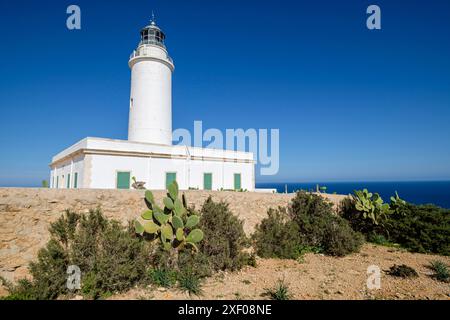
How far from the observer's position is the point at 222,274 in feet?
18.6

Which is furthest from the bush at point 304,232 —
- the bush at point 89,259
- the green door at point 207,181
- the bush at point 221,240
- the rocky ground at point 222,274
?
the green door at point 207,181

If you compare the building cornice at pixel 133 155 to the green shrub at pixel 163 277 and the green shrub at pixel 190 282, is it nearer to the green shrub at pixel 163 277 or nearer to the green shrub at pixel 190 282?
the green shrub at pixel 163 277

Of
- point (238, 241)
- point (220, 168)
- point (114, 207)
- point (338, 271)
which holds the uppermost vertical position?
point (220, 168)

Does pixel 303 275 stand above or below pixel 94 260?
below

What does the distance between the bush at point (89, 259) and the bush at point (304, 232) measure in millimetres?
3935

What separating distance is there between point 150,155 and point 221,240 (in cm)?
884

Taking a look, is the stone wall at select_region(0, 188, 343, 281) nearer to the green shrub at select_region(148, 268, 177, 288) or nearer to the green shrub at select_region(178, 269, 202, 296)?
the green shrub at select_region(148, 268, 177, 288)

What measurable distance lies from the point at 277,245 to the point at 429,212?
6.13 m

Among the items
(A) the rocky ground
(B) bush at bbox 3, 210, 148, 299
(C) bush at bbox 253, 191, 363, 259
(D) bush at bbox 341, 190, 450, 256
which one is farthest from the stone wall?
(D) bush at bbox 341, 190, 450, 256

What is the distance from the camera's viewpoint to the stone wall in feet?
16.2

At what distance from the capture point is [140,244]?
5293 millimetres
